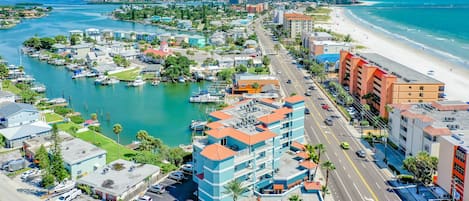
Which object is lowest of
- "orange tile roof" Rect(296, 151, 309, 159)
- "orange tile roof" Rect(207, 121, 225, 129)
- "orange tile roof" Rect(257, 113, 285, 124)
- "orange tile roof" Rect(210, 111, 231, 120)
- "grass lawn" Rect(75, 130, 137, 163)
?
"grass lawn" Rect(75, 130, 137, 163)

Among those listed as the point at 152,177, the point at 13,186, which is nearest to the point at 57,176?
the point at 13,186

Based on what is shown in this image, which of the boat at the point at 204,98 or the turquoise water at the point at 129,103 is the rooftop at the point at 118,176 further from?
the boat at the point at 204,98

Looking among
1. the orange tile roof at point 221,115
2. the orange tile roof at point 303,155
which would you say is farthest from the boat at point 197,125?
the orange tile roof at point 303,155

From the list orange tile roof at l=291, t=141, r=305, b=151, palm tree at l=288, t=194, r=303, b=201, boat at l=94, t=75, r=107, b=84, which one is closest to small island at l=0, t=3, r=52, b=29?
boat at l=94, t=75, r=107, b=84

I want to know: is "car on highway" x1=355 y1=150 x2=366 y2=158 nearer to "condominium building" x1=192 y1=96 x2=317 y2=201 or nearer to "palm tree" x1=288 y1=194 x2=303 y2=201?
"condominium building" x1=192 y1=96 x2=317 y2=201

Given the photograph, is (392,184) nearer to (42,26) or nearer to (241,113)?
(241,113)

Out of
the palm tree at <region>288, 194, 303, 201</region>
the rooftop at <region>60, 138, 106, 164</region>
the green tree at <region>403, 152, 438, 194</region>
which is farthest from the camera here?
the rooftop at <region>60, 138, 106, 164</region>
